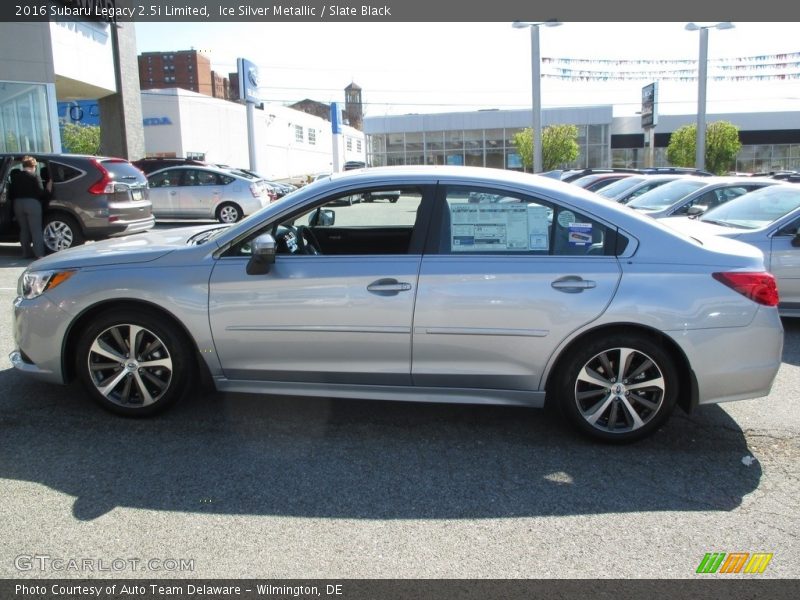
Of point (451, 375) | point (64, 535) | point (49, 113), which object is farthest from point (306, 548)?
point (49, 113)

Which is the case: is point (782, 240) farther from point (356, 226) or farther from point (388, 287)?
point (388, 287)

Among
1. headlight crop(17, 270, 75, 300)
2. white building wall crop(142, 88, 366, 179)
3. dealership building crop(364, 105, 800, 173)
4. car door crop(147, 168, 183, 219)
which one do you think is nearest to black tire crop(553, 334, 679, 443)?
headlight crop(17, 270, 75, 300)

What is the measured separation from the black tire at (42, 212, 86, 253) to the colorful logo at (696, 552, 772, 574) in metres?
10.6

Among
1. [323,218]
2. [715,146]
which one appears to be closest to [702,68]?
[715,146]

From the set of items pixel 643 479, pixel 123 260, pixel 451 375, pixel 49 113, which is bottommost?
pixel 643 479

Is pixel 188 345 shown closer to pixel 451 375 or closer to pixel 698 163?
pixel 451 375

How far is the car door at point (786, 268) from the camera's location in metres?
6.72

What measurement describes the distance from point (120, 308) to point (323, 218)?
1668mm

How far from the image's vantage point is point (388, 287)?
161 inches

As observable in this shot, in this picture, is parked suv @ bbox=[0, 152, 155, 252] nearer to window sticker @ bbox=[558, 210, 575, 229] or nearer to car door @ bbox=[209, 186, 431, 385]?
car door @ bbox=[209, 186, 431, 385]

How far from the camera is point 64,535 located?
3.14 metres

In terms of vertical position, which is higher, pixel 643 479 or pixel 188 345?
pixel 188 345

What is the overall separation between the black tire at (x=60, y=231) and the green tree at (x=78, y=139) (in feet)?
107

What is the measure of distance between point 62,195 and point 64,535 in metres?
9.25
